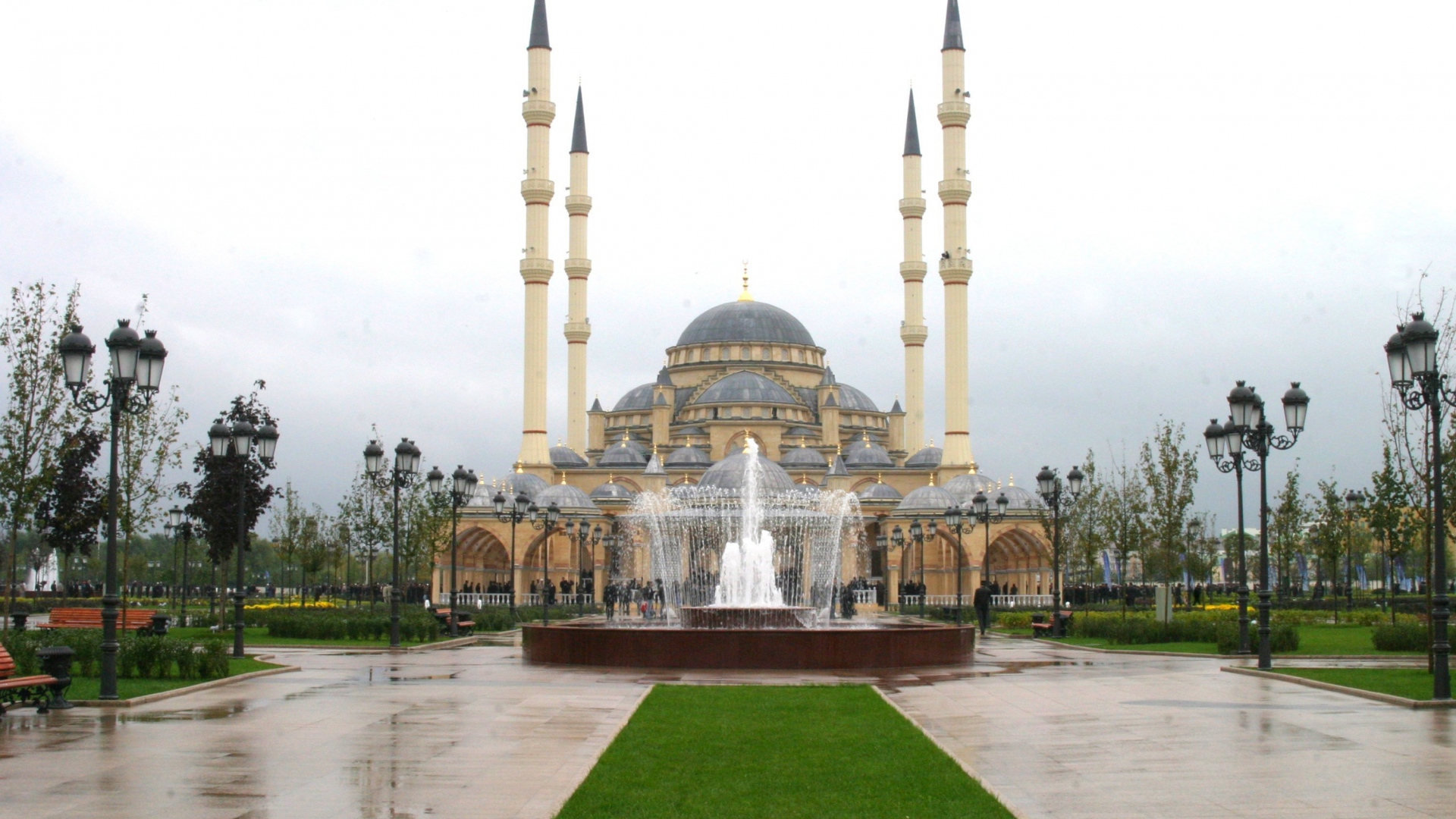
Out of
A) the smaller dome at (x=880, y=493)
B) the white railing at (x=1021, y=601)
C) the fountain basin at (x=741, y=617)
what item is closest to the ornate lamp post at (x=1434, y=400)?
the fountain basin at (x=741, y=617)

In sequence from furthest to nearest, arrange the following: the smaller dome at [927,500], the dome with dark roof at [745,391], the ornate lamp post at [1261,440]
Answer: the dome with dark roof at [745,391], the smaller dome at [927,500], the ornate lamp post at [1261,440]

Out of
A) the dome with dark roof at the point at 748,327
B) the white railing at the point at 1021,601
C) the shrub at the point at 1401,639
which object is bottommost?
the white railing at the point at 1021,601

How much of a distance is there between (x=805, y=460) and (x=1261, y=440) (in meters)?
53.2

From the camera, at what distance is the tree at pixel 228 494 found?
100 feet

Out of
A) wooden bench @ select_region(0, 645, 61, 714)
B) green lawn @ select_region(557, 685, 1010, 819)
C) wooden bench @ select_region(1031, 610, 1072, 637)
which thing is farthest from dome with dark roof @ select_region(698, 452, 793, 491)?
wooden bench @ select_region(0, 645, 61, 714)

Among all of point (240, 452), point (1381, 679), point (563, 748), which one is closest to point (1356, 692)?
point (1381, 679)

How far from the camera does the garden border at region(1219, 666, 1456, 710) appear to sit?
41.6ft

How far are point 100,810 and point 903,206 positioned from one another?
6513 centimetres

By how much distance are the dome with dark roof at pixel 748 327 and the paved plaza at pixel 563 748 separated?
66.1 m

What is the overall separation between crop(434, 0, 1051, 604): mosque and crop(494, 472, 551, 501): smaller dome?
11cm

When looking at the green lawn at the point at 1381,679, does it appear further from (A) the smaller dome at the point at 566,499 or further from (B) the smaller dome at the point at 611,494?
(B) the smaller dome at the point at 611,494

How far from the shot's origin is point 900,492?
71.7 m

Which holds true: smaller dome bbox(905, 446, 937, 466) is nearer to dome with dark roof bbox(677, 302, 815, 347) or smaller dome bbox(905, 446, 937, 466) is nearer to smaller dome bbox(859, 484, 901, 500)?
smaller dome bbox(859, 484, 901, 500)

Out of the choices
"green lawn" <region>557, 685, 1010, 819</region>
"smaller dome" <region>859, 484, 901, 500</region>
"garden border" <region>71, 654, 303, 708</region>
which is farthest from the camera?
"smaller dome" <region>859, 484, 901, 500</region>
